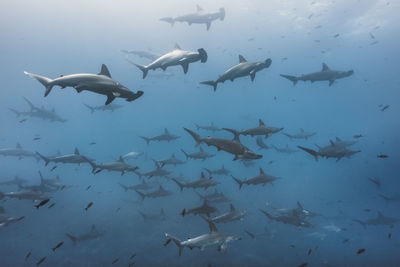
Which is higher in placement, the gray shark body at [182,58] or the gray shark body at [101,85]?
the gray shark body at [182,58]

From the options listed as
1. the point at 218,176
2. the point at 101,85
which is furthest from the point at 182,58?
the point at 218,176

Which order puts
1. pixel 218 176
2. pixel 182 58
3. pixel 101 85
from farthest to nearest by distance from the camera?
pixel 218 176
pixel 182 58
pixel 101 85

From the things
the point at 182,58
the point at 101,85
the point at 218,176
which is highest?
the point at 182,58

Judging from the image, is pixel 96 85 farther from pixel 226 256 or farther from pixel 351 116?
pixel 351 116

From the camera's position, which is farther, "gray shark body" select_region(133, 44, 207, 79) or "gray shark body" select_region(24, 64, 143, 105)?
"gray shark body" select_region(133, 44, 207, 79)

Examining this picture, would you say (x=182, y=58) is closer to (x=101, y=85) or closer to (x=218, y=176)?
(x=101, y=85)

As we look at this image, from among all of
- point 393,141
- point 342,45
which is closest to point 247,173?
point 393,141

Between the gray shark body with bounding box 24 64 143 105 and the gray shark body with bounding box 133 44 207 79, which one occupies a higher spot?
the gray shark body with bounding box 133 44 207 79

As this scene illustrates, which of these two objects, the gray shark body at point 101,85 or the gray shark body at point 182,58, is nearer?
the gray shark body at point 101,85

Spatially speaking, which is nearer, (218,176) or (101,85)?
(101,85)

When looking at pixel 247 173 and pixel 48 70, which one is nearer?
pixel 247 173

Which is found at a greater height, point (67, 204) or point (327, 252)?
point (327, 252)

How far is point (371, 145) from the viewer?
57.2m

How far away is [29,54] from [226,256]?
9011 cm
